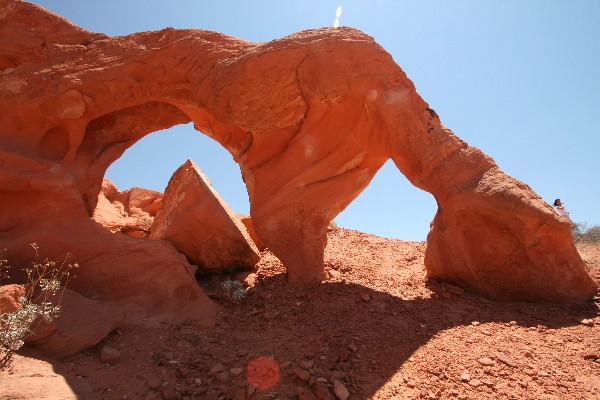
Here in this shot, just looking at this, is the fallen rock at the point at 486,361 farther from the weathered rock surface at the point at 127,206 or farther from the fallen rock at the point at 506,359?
the weathered rock surface at the point at 127,206

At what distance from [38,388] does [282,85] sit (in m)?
4.18

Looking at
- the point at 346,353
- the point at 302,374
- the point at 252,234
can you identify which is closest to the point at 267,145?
the point at 252,234

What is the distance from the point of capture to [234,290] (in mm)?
5156

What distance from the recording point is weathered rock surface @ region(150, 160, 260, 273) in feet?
18.7

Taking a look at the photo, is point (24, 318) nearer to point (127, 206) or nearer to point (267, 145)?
point (267, 145)

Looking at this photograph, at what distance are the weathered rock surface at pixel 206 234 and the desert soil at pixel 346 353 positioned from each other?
2.56ft

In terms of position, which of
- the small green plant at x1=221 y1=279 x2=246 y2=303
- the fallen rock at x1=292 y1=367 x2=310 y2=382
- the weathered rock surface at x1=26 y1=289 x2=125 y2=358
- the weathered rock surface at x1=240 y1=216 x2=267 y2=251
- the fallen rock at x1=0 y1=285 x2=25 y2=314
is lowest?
the weathered rock surface at x1=26 y1=289 x2=125 y2=358

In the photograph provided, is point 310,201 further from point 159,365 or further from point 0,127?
point 0,127

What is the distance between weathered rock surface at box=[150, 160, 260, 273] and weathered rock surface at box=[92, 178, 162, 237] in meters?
2.54

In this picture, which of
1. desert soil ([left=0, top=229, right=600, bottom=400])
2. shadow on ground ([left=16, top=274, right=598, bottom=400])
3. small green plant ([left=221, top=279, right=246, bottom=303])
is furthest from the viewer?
small green plant ([left=221, top=279, right=246, bottom=303])

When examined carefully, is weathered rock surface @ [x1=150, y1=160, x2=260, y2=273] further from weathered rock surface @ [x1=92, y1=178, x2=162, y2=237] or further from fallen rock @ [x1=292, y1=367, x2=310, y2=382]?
fallen rock @ [x1=292, y1=367, x2=310, y2=382]

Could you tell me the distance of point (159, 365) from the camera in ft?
11.6

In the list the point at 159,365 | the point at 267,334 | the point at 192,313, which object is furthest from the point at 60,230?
the point at 267,334

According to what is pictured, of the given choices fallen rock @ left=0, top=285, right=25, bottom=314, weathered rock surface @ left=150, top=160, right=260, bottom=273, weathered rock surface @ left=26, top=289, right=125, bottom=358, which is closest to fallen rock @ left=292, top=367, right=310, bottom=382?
weathered rock surface @ left=26, top=289, right=125, bottom=358
